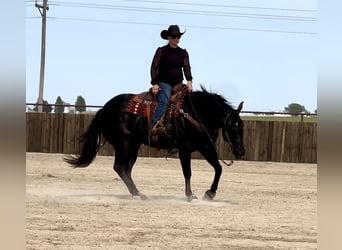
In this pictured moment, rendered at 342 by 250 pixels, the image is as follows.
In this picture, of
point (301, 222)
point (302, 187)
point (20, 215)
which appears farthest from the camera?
point (302, 187)

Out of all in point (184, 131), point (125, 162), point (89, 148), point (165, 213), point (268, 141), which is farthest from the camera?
point (268, 141)

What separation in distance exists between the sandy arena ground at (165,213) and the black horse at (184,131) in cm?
51

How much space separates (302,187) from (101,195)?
4.09 metres

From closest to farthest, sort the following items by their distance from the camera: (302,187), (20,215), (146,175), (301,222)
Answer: (20,215)
(301,222)
(302,187)
(146,175)

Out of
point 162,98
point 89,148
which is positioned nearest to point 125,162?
point 89,148

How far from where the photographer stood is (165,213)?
17.9ft

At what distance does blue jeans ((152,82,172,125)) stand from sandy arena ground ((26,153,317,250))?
3.87ft

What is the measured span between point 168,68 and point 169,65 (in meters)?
0.05

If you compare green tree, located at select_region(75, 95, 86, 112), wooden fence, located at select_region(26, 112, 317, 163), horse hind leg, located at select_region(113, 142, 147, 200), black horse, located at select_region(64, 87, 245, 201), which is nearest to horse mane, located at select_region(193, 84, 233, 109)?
black horse, located at select_region(64, 87, 245, 201)

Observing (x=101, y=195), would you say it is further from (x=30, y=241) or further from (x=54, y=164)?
(x=54, y=164)

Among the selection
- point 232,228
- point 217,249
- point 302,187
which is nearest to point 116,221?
point 232,228

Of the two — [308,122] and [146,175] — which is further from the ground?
[308,122]

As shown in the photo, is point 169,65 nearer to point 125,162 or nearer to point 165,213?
point 125,162

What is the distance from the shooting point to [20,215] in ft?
4.70
